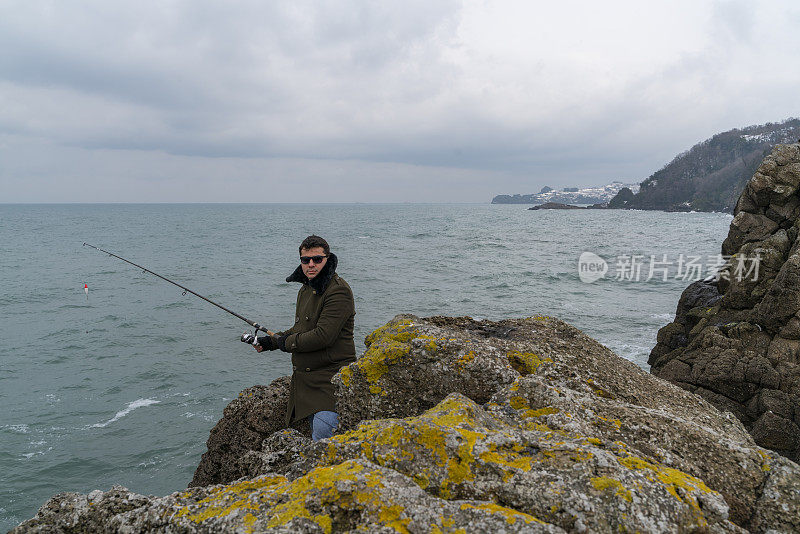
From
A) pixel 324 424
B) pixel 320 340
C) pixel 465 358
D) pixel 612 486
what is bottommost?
pixel 324 424

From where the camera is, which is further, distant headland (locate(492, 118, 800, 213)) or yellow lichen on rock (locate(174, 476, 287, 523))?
distant headland (locate(492, 118, 800, 213))

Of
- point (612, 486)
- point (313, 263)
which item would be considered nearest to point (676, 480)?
point (612, 486)

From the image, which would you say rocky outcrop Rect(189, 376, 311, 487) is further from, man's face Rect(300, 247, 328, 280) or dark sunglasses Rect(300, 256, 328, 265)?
dark sunglasses Rect(300, 256, 328, 265)

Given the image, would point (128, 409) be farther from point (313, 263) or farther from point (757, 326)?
point (757, 326)

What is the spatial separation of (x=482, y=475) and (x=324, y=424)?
2273 millimetres

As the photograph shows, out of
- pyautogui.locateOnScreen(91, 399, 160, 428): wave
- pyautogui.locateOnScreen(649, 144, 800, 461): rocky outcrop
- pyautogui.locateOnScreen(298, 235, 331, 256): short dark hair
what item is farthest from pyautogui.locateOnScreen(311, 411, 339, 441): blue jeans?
pyautogui.locateOnScreen(91, 399, 160, 428): wave

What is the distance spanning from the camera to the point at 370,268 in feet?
125

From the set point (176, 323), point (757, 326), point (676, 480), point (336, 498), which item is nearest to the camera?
point (336, 498)

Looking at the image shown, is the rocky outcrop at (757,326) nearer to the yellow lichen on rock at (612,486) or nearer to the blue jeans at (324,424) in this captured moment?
the yellow lichen on rock at (612,486)

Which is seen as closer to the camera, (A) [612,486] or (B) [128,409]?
(A) [612,486]

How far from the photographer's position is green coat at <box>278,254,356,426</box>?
15.7ft

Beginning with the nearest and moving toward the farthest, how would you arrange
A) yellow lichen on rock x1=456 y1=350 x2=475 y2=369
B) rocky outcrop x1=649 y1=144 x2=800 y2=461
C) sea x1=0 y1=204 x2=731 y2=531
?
yellow lichen on rock x1=456 y1=350 x2=475 y2=369
rocky outcrop x1=649 y1=144 x2=800 y2=461
sea x1=0 y1=204 x2=731 y2=531

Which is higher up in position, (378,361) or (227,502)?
(378,361)

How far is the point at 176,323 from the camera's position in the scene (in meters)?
22.1
